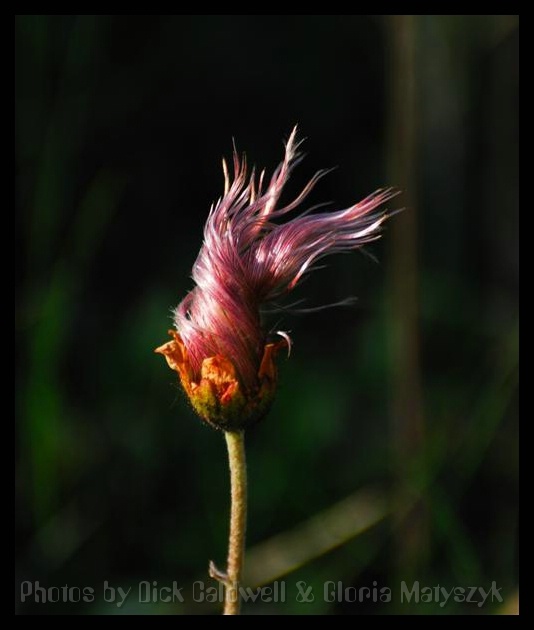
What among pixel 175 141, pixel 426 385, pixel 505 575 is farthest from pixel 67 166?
pixel 505 575

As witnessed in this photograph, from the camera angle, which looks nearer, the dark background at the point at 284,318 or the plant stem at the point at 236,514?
the plant stem at the point at 236,514

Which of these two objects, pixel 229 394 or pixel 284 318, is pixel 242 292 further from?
pixel 284 318

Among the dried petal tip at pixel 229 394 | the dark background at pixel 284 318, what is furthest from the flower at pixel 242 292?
the dark background at pixel 284 318

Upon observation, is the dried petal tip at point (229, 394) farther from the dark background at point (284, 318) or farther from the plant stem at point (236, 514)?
the dark background at point (284, 318)

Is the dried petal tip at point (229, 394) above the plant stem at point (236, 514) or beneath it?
above

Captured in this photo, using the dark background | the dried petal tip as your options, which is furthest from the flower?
the dark background

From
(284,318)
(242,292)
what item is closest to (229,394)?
(242,292)
